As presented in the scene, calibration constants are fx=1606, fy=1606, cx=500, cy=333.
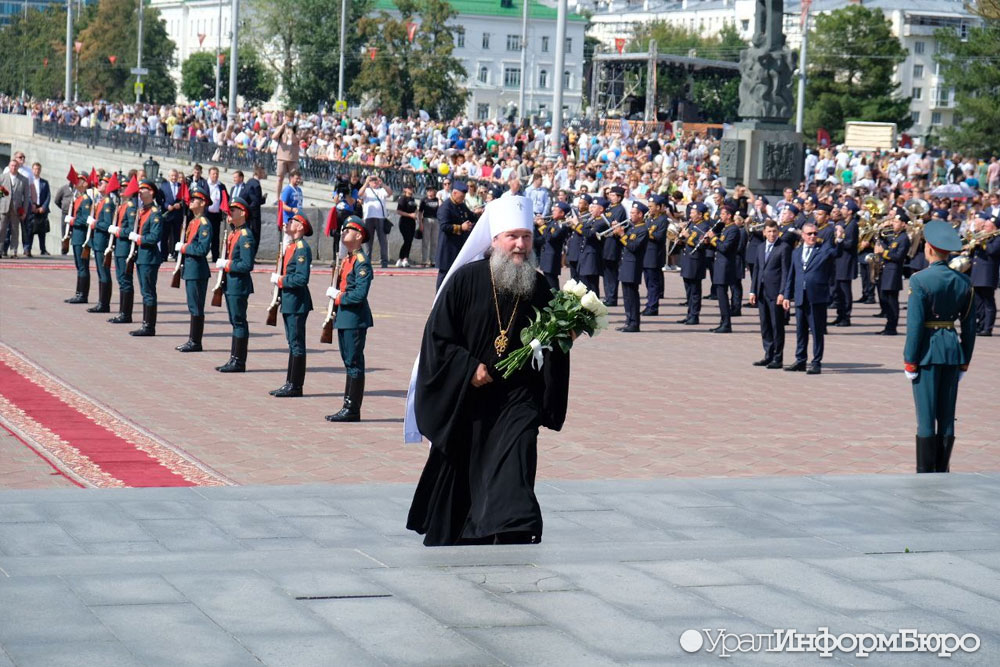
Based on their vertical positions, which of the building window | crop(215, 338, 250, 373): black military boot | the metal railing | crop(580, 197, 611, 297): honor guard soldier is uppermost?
the building window

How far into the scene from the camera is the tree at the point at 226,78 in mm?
85812

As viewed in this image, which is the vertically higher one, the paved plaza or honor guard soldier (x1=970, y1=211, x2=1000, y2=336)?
honor guard soldier (x1=970, y1=211, x2=1000, y2=336)

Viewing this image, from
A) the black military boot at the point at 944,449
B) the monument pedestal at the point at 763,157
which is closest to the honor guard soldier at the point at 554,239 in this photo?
the monument pedestal at the point at 763,157

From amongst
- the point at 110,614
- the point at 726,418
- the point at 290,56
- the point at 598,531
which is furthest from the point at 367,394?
the point at 290,56

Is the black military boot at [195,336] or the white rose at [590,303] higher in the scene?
the white rose at [590,303]

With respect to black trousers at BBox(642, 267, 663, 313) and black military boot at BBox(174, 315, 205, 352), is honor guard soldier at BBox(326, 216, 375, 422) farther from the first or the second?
black trousers at BBox(642, 267, 663, 313)

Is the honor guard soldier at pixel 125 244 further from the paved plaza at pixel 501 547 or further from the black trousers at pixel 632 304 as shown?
Result: the black trousers at pixel 632 304

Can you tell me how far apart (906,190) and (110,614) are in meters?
25.6

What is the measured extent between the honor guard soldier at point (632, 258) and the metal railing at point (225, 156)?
25.6 ft

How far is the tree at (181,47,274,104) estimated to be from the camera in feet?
282

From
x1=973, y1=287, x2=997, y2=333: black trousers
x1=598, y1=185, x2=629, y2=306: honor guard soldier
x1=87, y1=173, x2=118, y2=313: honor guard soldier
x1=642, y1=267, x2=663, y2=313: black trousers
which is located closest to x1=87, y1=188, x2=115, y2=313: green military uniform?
x1=87, y1=173, x2=118, y2=313: honor guard soldier

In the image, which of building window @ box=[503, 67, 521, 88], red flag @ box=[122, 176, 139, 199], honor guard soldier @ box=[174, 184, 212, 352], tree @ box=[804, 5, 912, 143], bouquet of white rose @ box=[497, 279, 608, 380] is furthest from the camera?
building window @ box=[503, 67, 521, 88]

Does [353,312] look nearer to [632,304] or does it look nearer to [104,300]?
[104,300]

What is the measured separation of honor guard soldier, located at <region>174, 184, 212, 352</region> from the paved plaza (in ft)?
1.71
